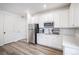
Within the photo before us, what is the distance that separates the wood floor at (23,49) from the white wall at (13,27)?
0.12 metres

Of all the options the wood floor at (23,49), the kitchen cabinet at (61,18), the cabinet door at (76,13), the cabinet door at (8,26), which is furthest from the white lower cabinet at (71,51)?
the cabinet door at (8,26)

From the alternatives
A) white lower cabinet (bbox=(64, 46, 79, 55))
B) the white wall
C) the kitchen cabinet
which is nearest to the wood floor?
the white wall

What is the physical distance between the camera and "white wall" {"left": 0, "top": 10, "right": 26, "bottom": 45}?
4.92 feet

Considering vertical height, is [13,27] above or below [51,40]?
above

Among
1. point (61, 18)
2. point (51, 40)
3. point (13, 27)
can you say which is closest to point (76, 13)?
point (61, 18)

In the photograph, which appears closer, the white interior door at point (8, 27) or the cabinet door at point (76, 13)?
the cabinet door at point (76, 13)

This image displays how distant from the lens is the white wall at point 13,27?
1.50m

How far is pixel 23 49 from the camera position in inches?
64.6

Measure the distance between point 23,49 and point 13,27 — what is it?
0.56 m

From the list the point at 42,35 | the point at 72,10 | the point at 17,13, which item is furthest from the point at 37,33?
the point at 72,10

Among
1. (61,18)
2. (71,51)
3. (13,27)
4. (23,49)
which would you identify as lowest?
(23,49)

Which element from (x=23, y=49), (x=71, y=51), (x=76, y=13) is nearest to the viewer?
(x=71, y=51)

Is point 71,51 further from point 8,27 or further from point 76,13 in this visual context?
point 8,27

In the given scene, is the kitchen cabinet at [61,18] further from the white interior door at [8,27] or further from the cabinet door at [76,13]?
the white interior door at [8,27]
